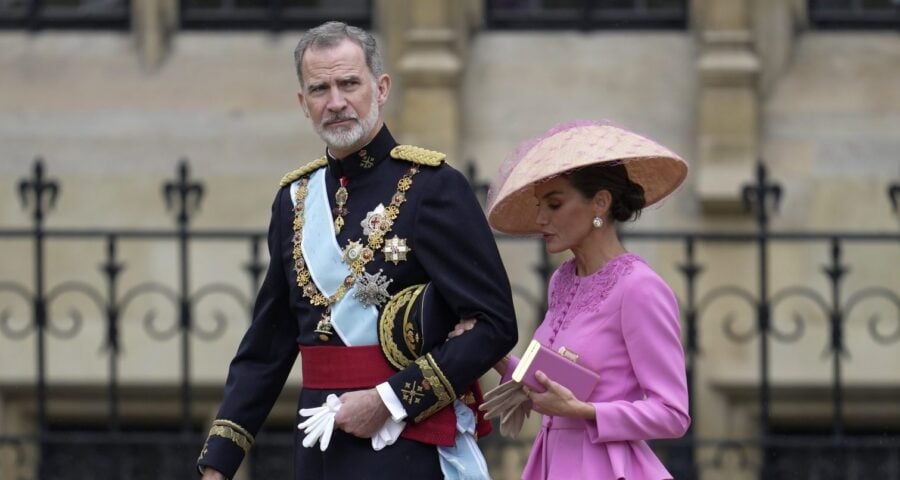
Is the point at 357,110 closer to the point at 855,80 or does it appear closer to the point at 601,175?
the point at 601,175

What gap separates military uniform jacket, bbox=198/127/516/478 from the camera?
4.25 meters

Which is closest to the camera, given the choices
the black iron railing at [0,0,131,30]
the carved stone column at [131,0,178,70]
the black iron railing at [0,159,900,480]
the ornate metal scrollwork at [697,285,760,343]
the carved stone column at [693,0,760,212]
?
the black iron railing at [0,159,900,480]

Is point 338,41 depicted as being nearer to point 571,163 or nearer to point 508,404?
point 571,163

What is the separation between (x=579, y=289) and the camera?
433 cm

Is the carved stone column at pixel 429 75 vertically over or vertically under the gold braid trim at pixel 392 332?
over

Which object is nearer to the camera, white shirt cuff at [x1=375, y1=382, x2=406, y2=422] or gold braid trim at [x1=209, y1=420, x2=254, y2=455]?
white shirt cuff at [x1=375, y1=382, x2=406, y2=422]

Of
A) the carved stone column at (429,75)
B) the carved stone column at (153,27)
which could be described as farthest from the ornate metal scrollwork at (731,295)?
the carved stone column at (153,27)

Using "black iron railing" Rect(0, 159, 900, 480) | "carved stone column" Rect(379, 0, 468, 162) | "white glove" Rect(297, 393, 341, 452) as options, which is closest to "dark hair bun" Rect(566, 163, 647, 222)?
"white glove" Rect(297, 393, 341, 452)

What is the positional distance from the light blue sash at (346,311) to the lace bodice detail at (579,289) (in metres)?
0.29

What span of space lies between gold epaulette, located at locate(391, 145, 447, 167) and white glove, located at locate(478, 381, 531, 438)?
51 centimetres

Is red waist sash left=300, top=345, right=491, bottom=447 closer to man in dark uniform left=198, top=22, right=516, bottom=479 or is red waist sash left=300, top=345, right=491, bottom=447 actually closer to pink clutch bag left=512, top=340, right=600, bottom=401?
man in dark uniform left=198, top=22, right=516, bottom=479

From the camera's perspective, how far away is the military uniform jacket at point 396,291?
425 centimetres

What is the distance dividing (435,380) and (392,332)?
0.49 feet

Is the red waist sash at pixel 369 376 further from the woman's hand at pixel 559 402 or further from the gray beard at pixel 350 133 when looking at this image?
the gray beard at pixel 350 133
